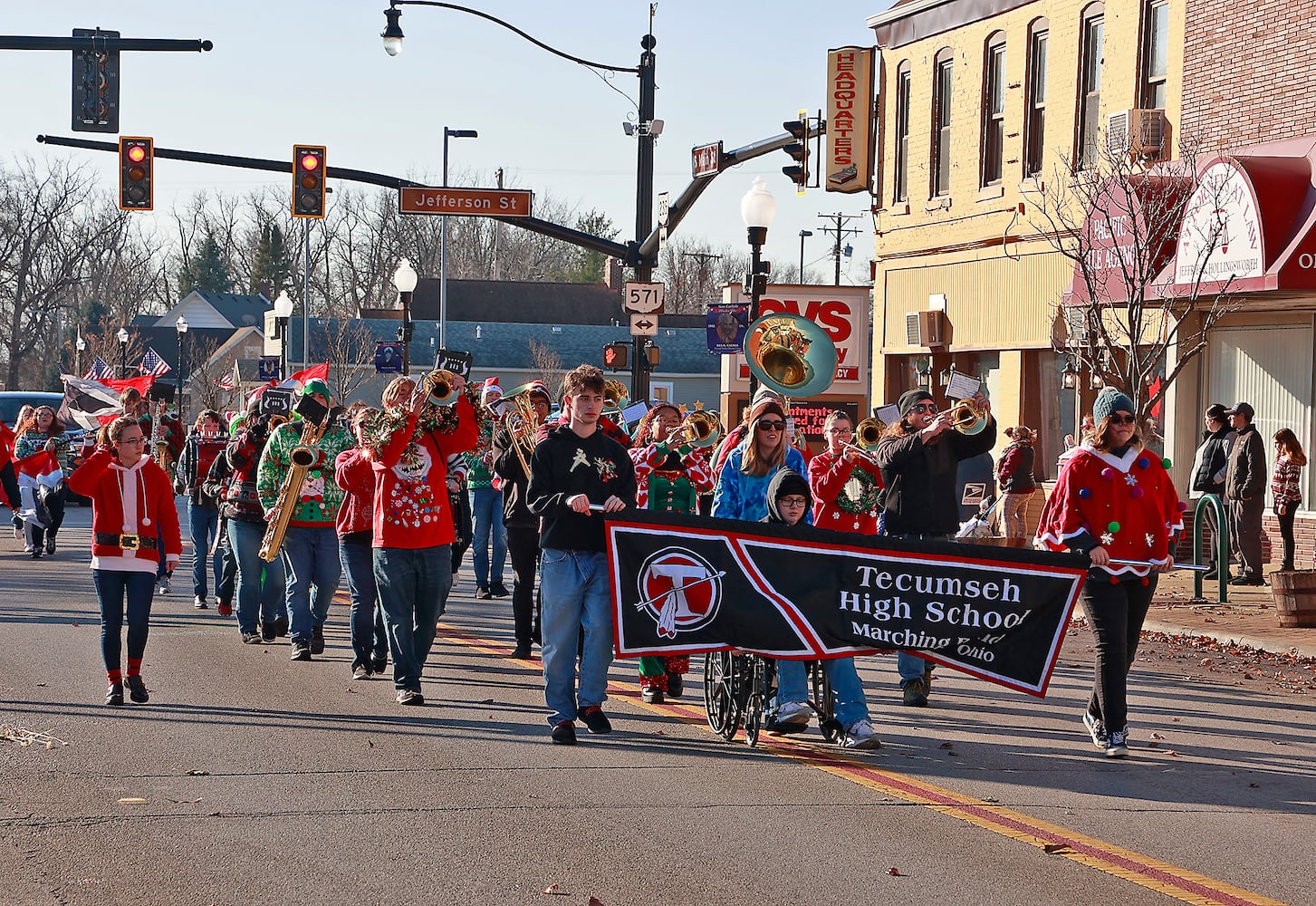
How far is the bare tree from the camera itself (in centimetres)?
1596

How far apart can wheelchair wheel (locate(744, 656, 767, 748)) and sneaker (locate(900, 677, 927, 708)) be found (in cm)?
175

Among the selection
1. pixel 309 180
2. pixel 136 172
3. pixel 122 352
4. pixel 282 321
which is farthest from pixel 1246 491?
pixel 122 352

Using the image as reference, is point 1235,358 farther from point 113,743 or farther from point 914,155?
point 113,743

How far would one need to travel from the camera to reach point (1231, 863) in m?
6.50

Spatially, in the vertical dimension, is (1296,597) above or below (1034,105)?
below

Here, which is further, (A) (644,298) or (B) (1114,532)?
(A) (644,298)

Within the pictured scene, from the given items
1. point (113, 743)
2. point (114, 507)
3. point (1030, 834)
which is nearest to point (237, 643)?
point (114, 507)

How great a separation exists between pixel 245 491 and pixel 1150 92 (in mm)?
13363

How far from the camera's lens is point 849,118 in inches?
1061

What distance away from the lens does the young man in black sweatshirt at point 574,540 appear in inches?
346

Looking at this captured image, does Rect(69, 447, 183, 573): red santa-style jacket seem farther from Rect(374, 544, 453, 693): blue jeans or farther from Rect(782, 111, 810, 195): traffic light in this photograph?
Rect(782, 111, 810, 195): traffic light

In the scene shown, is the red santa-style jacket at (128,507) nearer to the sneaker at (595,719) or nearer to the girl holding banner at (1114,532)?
the sneaker at (595,719)

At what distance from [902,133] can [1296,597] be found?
14481 mm

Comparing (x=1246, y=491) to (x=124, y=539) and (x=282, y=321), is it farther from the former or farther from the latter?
(x=282, y=321)
